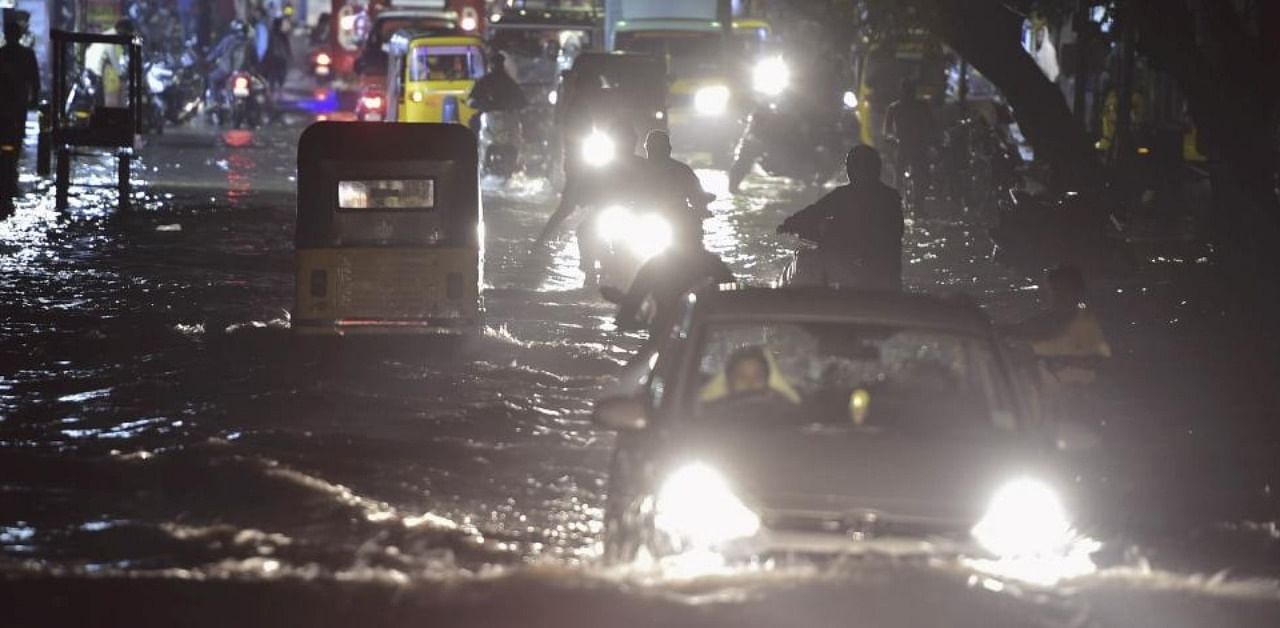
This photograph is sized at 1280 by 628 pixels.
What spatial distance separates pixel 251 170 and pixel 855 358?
2438cm

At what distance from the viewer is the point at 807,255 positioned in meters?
13.7

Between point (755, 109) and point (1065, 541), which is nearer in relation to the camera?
point (1065, 541)

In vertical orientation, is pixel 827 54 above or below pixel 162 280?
above

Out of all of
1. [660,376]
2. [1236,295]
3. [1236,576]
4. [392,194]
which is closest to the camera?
[660,376]

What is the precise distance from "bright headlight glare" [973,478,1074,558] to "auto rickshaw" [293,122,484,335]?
8080 mm

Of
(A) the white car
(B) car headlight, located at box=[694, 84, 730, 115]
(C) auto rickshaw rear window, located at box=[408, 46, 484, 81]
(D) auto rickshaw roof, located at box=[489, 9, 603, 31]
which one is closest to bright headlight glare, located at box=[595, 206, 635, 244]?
(A) the white car

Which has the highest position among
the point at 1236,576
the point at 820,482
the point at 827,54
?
the point at 827,54

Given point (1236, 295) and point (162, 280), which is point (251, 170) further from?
point (1236, 295)

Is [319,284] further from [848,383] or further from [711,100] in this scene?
[711,100]

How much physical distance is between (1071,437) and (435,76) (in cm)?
2706

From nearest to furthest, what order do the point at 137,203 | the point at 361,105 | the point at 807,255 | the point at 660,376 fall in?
the point at 660,376, the point at 807,255, the point at 137,203, the point at 361,105

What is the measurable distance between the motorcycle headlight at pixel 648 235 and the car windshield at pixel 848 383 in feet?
20.3

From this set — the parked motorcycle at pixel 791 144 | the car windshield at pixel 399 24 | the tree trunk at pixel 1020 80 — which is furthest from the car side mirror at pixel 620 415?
the car windshield at pixel 399 24

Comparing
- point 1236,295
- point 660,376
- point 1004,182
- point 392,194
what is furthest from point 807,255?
point 1004,182
